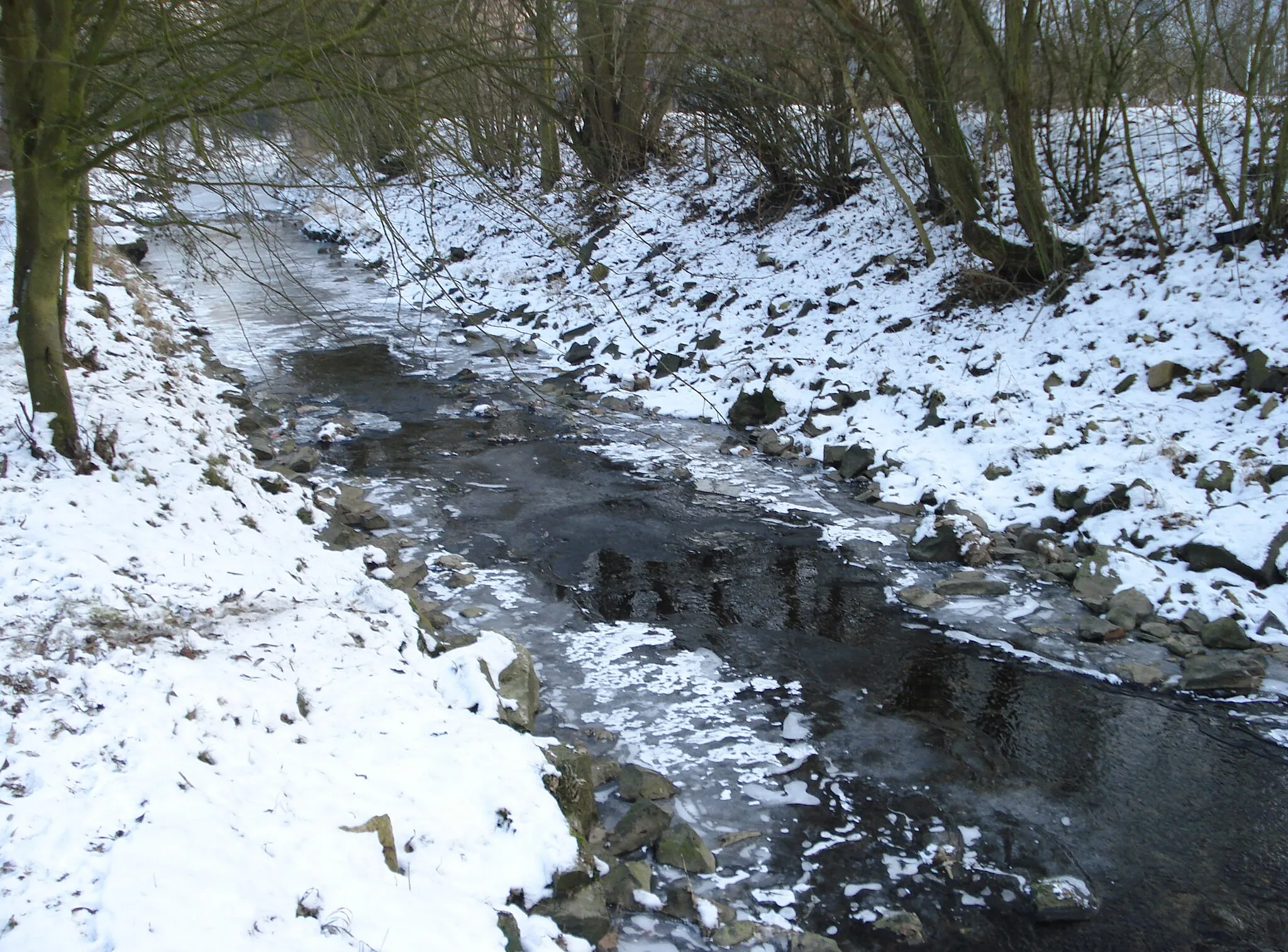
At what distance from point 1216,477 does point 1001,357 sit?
2.83 meters

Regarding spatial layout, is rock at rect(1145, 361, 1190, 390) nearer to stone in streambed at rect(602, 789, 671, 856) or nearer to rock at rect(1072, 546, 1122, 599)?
rock at rect(1072, 546, 1122, 599)

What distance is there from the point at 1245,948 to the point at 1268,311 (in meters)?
6.20

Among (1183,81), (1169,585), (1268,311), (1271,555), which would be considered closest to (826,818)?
(1169,585)

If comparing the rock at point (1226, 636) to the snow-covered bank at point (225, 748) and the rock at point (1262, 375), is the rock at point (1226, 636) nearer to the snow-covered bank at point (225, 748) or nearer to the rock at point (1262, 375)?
the rock at point (1262, 375)

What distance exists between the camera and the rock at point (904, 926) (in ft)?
12.2

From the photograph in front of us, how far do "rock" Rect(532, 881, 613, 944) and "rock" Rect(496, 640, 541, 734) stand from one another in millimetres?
1138

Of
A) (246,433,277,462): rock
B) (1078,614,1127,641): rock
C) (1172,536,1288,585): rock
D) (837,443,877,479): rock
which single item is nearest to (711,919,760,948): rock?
(1078,614,1127,641): rock

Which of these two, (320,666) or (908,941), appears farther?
(320,666)

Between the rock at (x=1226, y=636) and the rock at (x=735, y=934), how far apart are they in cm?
373

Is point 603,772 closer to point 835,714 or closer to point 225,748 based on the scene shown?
point 835,714

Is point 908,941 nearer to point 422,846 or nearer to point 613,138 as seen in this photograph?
point 422,846

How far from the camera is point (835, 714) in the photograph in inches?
206

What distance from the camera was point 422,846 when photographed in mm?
3570

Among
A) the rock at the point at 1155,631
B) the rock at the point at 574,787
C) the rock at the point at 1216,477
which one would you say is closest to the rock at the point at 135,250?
the rock at the point at 574,787
